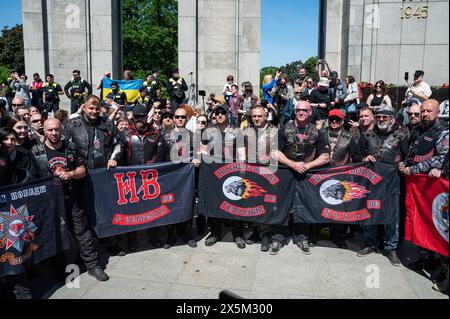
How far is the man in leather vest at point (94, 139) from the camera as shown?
575 centimetres

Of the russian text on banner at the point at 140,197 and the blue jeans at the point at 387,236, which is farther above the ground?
the russian text on banner at the point at 140,197

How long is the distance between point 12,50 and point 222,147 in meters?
62.3

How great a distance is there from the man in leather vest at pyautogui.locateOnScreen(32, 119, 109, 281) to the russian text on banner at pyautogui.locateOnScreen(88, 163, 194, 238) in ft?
1.02

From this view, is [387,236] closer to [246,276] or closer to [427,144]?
[427,144]

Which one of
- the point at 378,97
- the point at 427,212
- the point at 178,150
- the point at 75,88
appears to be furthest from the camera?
the point at 75,88

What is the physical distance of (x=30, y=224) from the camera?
4680mm

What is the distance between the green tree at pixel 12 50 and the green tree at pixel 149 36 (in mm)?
18827

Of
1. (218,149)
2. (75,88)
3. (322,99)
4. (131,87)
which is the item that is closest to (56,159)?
(218,149)

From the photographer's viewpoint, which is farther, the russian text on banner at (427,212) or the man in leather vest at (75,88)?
the man in leather vest at (75,88)

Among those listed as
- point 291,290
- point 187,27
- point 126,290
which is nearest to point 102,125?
point 126,290

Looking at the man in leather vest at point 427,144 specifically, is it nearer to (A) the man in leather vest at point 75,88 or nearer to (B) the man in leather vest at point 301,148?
(B) the man in leather vest at point 301,148

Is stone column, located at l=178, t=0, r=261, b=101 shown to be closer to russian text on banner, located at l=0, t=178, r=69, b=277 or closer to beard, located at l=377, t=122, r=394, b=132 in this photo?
beard, located at l=377, t=122, r=394, b=132

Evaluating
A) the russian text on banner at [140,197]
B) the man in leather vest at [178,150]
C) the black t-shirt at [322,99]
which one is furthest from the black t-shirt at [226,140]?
the black t-shirt at [322,99]

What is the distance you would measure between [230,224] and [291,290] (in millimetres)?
2317
